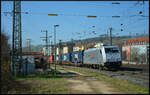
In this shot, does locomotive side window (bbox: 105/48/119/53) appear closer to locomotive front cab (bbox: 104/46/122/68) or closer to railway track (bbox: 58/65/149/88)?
locomotive front cab (bbox: 104/46/122/68)

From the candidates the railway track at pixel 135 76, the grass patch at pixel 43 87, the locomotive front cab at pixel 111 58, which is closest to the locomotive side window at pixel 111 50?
the locomotive front cab at pixel 111 58

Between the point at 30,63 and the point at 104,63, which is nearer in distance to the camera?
the point at 30,63

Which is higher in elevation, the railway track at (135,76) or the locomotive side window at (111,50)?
the locomotive side window at (111,50)

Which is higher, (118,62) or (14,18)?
(14,18)

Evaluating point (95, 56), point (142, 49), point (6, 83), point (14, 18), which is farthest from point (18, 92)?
point (142, 49)

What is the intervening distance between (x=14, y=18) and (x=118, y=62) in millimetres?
14287

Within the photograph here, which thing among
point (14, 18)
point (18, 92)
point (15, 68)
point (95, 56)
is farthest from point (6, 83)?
point (95, 56)

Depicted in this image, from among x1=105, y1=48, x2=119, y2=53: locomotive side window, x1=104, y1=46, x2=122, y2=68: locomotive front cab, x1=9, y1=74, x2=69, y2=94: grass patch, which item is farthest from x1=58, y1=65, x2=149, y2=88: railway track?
x1=9, y1=74, x2=69, y2=94: grass patch

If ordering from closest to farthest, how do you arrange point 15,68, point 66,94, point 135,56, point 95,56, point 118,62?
point 66,94
point 15,68
point 118,62
point 95,56
point 135,56

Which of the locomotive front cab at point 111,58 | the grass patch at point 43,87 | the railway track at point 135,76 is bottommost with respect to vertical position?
the railway track at point 135,76

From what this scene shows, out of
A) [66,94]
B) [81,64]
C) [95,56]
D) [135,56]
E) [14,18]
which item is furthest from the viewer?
[135,56]

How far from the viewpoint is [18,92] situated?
11.9 m

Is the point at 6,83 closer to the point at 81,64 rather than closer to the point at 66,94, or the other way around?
the point at 66,94

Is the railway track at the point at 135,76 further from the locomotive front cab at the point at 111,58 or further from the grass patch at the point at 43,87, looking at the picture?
Result: the grass patch at the point at 43,87
